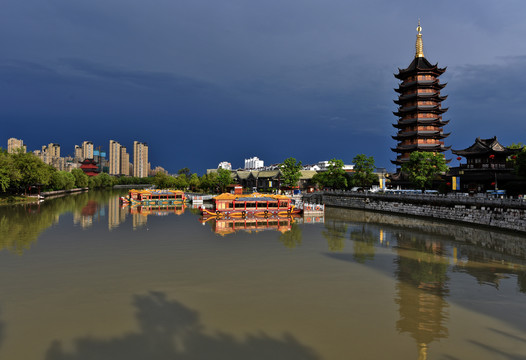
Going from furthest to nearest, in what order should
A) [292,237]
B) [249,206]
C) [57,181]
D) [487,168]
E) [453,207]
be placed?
[57,181] → [487,168] → [249,206] → [453,207] → [292,237]

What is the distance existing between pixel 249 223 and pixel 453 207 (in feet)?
90.4

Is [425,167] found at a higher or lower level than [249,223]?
higher

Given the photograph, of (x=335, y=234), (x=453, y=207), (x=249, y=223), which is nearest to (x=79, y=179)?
(x=249, y=223)

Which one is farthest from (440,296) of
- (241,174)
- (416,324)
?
(241,174)

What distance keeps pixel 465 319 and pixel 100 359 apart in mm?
14586

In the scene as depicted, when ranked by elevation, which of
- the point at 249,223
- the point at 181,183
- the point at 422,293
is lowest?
the point at 422,293

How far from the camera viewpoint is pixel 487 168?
5500cm

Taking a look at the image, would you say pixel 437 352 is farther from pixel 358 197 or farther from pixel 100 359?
pixel 358 197

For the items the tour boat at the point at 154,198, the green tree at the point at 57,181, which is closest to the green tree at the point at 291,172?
the tour boat at the point at 154,198

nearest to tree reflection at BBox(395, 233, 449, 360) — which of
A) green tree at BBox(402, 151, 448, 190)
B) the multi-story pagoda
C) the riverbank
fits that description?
green tree at BBox(402, 151, 448, 190)

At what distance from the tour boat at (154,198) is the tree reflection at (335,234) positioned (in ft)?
142

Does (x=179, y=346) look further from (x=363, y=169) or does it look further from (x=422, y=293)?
(x=363, y=169)

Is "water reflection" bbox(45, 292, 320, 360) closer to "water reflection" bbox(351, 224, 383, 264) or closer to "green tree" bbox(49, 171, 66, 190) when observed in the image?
"water reflection" bbox(351, 224, 383, 264)

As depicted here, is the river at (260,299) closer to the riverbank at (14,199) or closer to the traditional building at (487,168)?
the traditional building at (487,168)
